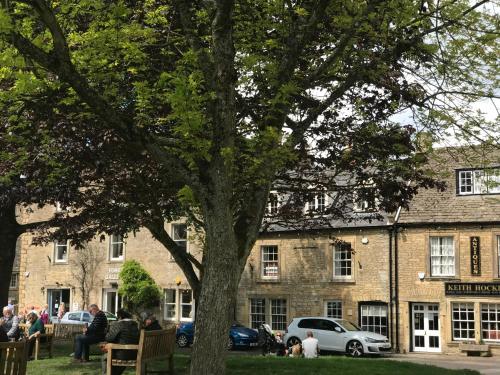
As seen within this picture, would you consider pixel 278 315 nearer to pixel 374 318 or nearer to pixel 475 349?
pixel 374 318

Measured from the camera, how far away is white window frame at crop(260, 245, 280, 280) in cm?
3606

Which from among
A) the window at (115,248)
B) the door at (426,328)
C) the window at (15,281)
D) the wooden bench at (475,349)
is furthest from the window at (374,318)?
the window at (15,281)

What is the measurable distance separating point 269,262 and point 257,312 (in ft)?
9.39

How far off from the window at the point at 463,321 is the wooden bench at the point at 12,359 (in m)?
25.2

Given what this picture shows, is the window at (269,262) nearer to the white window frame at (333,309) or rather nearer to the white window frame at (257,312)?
the white window frame at (257,312)

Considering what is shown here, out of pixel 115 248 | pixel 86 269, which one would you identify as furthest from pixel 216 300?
pixel 86 269

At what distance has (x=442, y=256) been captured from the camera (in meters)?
31.3

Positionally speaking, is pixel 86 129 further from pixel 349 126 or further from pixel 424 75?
pixel 424 75

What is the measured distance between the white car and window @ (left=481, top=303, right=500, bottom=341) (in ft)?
16.2

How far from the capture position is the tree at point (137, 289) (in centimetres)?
3831

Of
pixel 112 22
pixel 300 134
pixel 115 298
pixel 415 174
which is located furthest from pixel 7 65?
pixel 115 298

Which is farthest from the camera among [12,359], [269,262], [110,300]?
[110,300]

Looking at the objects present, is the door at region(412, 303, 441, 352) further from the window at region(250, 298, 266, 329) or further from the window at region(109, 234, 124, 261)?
the window at region(109, 234, 124, 261)

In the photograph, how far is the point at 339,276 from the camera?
33.9 metres
